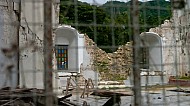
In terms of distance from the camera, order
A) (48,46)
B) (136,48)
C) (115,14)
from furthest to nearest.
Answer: (115,14)
(136,48)
(48,46)

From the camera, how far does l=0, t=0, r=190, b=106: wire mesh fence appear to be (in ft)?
5.60

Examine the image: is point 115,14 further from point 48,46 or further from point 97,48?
point 97,48

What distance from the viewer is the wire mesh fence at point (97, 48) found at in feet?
5.60

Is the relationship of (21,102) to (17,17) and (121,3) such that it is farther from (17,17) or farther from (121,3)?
(17,17)

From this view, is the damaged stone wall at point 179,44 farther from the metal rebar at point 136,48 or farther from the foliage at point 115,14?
the metal rebar at point 136,48


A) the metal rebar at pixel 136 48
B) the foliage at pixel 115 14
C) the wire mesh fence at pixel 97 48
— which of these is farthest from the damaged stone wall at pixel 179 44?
the metal rebar at pixel 136 48

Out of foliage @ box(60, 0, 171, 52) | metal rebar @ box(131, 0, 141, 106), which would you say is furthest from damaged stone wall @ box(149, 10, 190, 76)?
metal rebar @ box(131, 0, 141, 106)

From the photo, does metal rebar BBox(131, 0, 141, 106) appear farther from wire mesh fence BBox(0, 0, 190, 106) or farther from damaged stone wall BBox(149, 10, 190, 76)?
damaged stone wall BBox(149, 10, 190, 76)

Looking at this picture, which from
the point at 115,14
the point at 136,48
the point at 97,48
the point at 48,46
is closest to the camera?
the point at 48,46

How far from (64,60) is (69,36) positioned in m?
1.58

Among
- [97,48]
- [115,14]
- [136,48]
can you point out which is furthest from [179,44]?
[136,48]

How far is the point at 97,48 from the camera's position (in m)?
3.41

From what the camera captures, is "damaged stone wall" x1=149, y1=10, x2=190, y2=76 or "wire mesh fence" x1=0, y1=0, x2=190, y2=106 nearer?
"wire mesh fence" x1=0, y1=0, x2=190, y2=106

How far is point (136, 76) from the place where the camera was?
66.9 inches
